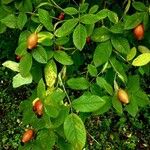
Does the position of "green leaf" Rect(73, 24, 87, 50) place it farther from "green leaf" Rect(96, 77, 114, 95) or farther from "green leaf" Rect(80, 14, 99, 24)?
"green leaf" Rect(96, 77, 114, 95)

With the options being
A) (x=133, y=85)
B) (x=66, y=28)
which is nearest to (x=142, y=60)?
(x=133, y=85)

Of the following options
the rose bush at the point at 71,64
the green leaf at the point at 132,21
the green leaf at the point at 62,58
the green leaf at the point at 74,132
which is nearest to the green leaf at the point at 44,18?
the rose bush at the point at 71,64

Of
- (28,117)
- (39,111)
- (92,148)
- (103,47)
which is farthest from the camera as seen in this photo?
(92,148)

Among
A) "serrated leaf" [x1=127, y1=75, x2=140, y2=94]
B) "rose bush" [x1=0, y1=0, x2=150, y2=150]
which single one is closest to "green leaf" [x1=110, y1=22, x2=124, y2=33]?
"rose bush" [x1=0, y1=0, x2=150, y2=150]

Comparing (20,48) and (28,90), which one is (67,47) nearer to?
(20,48)

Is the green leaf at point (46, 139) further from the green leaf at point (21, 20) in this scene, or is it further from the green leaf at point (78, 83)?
the green leaf at point (21, 20)

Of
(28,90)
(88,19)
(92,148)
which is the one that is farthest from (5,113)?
(88,19)
